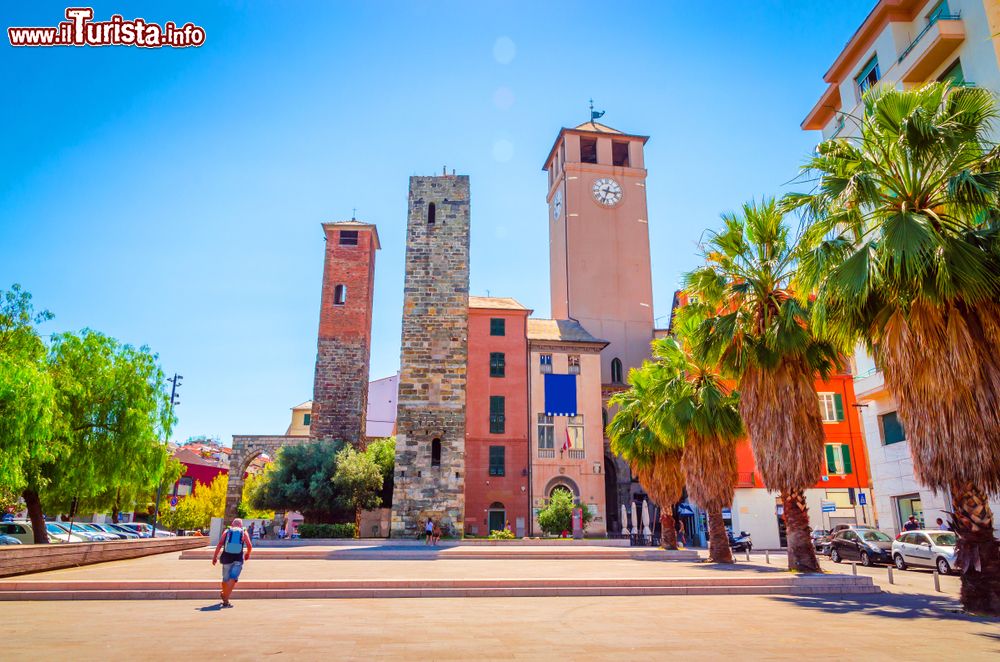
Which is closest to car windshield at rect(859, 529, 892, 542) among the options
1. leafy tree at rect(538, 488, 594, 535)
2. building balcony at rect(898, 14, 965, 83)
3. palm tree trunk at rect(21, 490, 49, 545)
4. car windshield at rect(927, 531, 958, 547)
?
car windshield at rect(927, 531, 958, 547)

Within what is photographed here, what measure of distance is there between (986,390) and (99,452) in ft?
76.0

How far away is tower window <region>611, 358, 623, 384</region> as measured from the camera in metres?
44.7

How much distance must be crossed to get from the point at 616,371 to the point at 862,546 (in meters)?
24.7

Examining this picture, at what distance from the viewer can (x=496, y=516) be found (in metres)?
35.3

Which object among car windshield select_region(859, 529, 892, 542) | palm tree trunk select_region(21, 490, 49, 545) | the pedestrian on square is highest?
palm tree trunk select_region(21, 490, 49, 545)

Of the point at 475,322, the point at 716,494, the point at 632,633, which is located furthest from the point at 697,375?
the point at 475,322

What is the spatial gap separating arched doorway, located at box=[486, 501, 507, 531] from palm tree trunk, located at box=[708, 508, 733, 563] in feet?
54.1

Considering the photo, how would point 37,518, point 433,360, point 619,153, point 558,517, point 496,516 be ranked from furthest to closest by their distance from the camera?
point 619,153 < point 496,516 < point 433,360 < point 558,517 < point 37,518

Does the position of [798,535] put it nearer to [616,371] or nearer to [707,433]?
[707,433]

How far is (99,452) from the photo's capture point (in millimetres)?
20094

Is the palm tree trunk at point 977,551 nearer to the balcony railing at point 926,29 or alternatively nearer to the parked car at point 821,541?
the parked car at point 821,541

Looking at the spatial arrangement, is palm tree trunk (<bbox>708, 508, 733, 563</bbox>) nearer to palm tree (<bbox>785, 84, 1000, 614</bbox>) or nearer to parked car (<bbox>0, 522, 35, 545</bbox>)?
palm tree (<bbox>785, 84, 1000, 614</bbox>)

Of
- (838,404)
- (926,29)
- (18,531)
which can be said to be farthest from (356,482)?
(926,29)

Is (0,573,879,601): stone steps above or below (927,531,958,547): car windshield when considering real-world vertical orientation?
below
